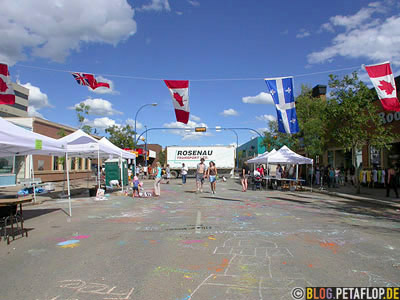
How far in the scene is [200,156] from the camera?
39.5m

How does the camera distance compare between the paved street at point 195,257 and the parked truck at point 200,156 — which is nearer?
the paved street at point 195,257

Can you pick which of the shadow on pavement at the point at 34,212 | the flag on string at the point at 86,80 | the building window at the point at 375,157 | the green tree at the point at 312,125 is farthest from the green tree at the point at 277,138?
the shadow on pavement at the point at 34,212

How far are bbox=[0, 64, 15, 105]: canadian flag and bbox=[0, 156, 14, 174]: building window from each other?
1396 cm

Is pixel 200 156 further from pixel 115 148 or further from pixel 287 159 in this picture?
pixel 115 148

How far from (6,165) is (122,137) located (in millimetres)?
15682

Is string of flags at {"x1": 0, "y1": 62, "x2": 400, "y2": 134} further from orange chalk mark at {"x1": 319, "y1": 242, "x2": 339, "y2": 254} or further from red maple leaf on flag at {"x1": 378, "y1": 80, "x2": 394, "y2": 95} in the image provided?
orange chalk mark at {"x1": 319, "y1": 242, "x2": 339, "y2": 254}

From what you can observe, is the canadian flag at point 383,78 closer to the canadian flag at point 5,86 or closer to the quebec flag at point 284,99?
the quebec flag at point 284,99

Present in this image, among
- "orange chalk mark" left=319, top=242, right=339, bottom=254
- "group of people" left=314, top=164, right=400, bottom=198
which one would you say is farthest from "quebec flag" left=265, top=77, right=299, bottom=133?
"orange chalk mark" left=319, top=242, right=339, bottom=254

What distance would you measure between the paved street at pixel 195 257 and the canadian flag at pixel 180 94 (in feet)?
20.7

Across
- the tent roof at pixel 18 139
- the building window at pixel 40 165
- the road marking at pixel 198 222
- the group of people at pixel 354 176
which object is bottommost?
the road marking at pixel 198 222

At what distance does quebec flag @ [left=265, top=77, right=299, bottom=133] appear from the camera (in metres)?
13.1

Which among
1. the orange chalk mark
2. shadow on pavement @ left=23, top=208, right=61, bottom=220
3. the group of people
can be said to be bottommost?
shadow on pavement @ left=23, top=208, right=61, bottom=220

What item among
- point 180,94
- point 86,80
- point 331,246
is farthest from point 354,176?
point 86,80

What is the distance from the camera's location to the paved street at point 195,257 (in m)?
3.84
